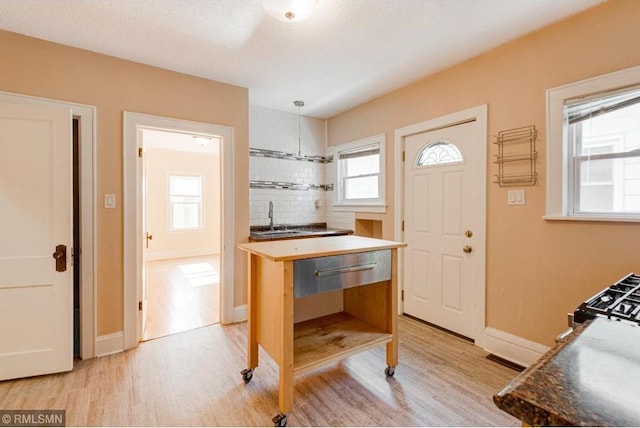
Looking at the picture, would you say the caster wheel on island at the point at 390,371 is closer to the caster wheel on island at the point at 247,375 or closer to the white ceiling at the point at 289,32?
the caster wheel on island at the point at 247,375

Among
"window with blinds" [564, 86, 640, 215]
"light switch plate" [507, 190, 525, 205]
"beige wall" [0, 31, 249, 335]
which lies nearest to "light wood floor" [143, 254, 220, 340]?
"beige wall" [0, 31, 249, 335]

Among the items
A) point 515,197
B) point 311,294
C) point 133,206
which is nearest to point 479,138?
point 515,197

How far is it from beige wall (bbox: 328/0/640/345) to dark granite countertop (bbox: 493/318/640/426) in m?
1.61

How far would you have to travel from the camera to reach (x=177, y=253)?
7.05m

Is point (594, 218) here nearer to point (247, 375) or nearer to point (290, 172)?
point (247, 375)

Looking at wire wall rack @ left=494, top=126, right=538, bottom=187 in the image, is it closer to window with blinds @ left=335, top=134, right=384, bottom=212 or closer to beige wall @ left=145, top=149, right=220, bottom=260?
window with blinds @ left=335, top=134, right=384, bottom=212

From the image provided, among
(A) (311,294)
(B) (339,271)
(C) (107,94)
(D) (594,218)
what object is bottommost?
(A) (311,294)

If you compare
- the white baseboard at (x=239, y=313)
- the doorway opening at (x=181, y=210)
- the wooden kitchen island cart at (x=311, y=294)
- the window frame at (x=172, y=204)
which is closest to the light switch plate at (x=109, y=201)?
the wooden kitchen island cart at (x=311, y=294)

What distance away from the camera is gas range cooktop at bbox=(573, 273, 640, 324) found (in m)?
1.02

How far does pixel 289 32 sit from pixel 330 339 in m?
2.33

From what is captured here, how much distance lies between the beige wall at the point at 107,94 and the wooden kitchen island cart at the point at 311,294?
1.43 meters

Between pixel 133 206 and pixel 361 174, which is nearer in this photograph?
pixel 133 206

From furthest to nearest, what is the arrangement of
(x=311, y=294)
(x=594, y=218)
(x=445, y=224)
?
(x=445, y=224) < (x=594, y=218) < (x=311, y=294)

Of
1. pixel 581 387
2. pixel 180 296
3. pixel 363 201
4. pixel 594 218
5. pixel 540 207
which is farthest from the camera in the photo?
pixel 180 296
